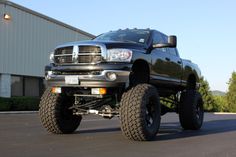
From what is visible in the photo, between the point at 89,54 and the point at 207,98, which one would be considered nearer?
the point at 89,54

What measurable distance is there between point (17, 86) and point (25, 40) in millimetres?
3187

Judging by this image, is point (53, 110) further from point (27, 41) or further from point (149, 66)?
point (27, 41)

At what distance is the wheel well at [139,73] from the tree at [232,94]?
3750 cm

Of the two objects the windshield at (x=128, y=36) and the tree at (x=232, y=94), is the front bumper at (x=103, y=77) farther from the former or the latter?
the tree at (x=232, y=94)

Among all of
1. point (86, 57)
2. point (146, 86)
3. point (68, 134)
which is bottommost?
point (68, 134)

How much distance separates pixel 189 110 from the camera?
12.3 m

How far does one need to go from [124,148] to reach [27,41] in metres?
25.2

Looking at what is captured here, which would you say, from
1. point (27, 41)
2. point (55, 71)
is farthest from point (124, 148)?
point (27, 41)

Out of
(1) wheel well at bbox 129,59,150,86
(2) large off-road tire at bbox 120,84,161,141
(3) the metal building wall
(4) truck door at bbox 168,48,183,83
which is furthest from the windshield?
(3) the metal building wall

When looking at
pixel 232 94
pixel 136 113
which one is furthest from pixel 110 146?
pixel 232 94

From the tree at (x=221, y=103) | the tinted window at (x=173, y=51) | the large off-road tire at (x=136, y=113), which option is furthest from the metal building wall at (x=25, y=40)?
the large off-road tire at (x=136, y=113)

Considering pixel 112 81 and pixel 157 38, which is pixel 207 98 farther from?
pixel 112 81

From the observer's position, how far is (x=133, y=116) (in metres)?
8.85

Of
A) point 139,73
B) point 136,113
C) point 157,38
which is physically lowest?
point 136,113
